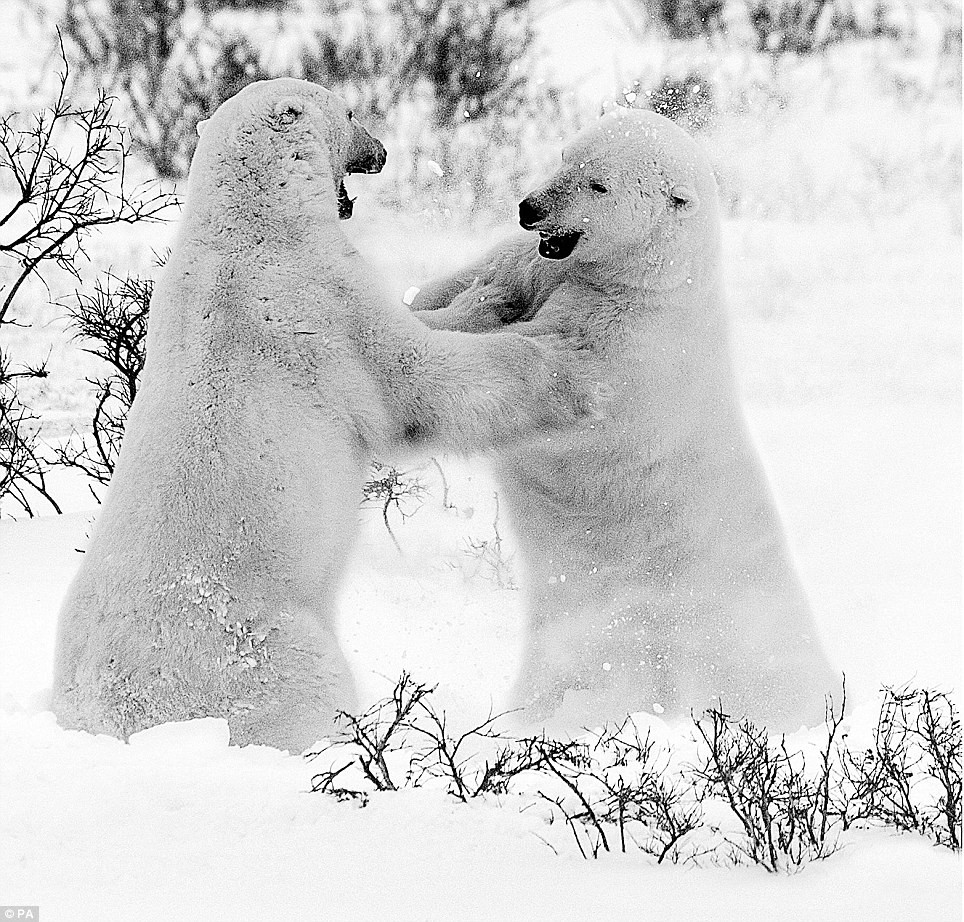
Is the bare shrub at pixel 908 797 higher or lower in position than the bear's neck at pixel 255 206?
lower

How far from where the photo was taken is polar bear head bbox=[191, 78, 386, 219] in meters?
2.24

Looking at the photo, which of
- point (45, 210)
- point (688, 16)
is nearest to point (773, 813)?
point (45, 210)

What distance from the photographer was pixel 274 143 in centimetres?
225

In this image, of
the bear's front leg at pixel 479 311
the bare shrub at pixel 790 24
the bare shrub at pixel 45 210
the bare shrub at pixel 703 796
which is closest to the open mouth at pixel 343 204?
the bear's front leg at pixel 479 311

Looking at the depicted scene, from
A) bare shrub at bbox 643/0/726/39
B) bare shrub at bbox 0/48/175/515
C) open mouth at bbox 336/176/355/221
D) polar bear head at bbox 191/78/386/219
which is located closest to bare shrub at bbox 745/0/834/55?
bare shrub at bbox 643/0/726/39

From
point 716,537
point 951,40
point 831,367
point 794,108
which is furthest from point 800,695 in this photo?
point 951,40

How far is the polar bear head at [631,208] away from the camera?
2.50m

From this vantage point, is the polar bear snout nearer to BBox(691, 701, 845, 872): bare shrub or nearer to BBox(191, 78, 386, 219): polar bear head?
BBox(191, 78, 386, 219): polar bear head

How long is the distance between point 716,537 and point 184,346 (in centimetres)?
120

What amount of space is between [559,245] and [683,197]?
269 millimetres

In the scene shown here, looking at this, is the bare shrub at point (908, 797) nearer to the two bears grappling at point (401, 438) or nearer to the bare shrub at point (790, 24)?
the two bears grappling at point (401, 438)

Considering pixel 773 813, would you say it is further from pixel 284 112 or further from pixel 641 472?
pixel 284 112

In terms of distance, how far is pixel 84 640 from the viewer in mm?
2174

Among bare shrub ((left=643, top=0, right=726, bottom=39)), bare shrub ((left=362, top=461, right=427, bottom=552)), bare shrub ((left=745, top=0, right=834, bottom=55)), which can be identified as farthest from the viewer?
bare shrub ((left=745, top=0, right=834, bottom=55))
